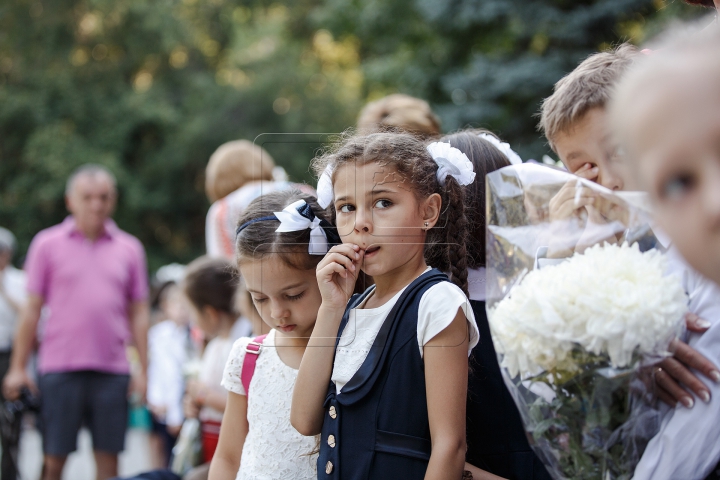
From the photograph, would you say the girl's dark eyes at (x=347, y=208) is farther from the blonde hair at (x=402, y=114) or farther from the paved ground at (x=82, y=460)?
the paved ground at (x=82, y=460)

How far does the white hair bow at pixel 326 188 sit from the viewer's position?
1918 mm

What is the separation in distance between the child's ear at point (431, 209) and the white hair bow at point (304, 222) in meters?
0.33

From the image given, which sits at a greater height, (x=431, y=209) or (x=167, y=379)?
(x=431, y=209)

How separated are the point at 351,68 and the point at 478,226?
16.2m

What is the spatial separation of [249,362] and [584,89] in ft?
4.15

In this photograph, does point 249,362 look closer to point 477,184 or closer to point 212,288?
point 477,184

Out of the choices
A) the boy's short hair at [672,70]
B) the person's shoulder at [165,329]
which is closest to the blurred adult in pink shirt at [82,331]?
the person's shoulder at [165,329]

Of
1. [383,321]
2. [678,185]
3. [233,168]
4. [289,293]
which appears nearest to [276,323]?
[289,293]

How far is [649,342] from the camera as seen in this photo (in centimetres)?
132

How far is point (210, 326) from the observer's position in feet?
14.1

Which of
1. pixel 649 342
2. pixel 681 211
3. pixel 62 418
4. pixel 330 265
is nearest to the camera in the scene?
pixel 681 211

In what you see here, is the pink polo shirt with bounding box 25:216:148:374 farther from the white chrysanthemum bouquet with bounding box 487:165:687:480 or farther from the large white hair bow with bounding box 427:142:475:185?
the white chrysanthemum bouquet with bounding box 487:165:687:480

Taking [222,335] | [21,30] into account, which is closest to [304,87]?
[21,30]

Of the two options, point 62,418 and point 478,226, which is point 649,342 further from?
point 62,418
